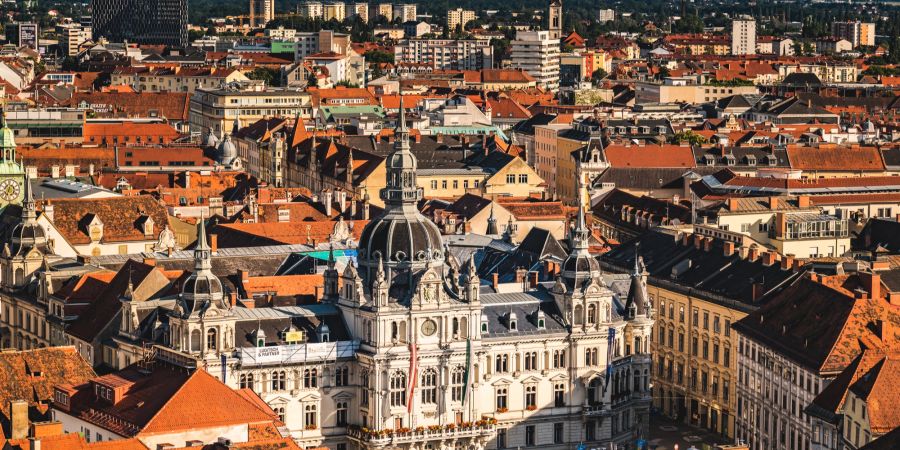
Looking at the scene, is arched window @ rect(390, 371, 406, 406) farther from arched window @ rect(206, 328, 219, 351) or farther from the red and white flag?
arched window @ rect(206, 328, 219, 351)

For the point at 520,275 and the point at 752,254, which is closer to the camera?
the point at 520,275

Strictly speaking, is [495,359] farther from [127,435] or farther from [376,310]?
[127,435]

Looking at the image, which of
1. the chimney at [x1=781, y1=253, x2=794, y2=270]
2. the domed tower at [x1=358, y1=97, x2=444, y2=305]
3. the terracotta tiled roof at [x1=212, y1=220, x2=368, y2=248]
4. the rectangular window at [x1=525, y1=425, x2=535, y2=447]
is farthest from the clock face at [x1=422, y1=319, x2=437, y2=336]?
the terracotta tiled roof at [x1=212, y1=220, x2=368, y2=248]

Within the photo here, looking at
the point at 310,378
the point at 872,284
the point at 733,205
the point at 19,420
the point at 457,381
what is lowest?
the point at 457,381

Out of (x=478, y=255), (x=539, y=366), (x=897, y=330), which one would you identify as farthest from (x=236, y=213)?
(x=897, y=330)

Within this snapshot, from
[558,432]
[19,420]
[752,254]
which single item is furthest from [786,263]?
[19,420]

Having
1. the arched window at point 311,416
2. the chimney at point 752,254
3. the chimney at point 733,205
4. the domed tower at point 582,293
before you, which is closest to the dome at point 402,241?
the domed tower at point 582,293

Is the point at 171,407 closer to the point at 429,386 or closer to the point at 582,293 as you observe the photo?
the point at 429,386
